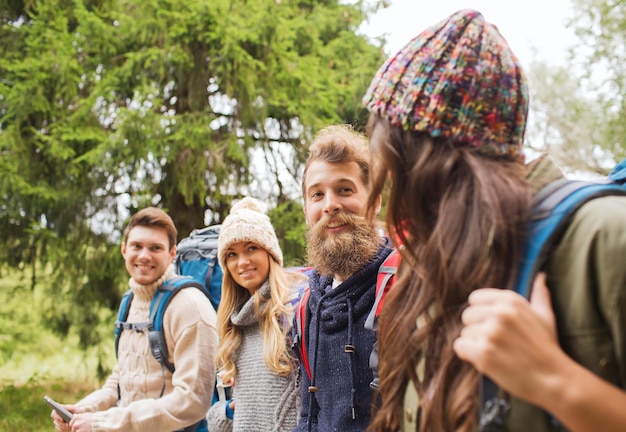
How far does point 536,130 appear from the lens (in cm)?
2116

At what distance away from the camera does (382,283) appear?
2.38 metres

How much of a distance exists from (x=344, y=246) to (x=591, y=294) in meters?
1.63

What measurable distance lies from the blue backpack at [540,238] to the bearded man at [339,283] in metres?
1.11

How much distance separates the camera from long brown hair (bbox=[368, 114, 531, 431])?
4.14ft

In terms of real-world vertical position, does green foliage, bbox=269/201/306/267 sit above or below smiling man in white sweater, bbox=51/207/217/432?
above

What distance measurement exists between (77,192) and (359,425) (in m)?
7.03

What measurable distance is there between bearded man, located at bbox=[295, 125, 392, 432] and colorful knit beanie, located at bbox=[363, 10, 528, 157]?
968 millimetres

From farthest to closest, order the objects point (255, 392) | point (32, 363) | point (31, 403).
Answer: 1. point (32, 363)
2. point (31, 403)
3. point (255, 392)

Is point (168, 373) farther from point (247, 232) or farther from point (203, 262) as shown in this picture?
Answer: point (247, 232)

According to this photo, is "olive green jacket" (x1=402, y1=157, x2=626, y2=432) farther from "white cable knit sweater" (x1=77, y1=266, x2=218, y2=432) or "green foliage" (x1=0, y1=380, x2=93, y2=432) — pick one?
"green foliage" (x1=0, y1=380, x2=93, y2=432)

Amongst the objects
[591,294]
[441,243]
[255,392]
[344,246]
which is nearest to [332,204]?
[344,246]

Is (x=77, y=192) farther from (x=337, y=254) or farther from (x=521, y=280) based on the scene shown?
(x=521, y=280)

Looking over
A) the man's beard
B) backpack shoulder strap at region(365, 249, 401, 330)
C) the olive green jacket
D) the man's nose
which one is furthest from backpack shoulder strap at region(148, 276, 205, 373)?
the olive green jacket

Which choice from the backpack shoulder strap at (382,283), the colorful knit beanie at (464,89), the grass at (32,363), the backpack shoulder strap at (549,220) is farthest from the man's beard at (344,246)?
the grass at (32,363)
